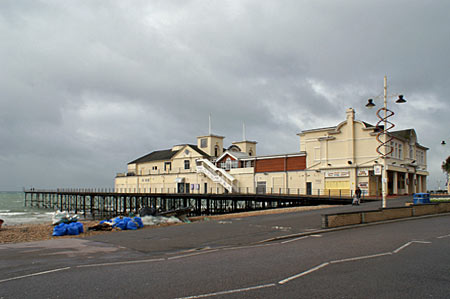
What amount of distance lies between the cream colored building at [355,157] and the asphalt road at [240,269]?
28685 mm

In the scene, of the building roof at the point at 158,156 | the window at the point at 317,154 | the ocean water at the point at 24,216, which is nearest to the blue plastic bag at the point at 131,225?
the ocean water at the point at 24,216

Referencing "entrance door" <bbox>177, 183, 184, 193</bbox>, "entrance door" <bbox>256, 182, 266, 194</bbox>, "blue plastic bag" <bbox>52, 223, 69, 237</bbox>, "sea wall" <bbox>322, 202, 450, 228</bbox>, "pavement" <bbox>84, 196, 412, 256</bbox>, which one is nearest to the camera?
"pavement" <bbox>84, 196, 412, 256</bbox>

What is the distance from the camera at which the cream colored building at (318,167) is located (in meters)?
39.9

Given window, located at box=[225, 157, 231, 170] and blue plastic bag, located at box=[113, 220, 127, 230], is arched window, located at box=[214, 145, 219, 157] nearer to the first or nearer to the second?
window, located at box=[225, 157, 231, 170]

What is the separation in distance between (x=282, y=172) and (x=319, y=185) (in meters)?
5.30

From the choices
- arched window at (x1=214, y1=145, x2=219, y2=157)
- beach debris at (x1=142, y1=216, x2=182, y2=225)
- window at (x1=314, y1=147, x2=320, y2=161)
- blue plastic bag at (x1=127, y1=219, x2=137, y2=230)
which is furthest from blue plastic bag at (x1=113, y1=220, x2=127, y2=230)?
arched window at (x1=214, y1=145, x2=219, y2=157)

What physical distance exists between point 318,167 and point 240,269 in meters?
36.7

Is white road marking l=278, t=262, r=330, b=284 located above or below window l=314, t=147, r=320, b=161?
below

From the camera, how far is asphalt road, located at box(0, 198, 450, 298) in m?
6.00

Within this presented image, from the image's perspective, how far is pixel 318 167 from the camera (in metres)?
42.8

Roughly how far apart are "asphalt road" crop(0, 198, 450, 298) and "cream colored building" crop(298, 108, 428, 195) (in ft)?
94.1

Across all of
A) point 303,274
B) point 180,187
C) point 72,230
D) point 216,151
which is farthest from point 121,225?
point 216,151

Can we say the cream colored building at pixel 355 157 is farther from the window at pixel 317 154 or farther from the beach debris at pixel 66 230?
the beach debris at pixel 66 230

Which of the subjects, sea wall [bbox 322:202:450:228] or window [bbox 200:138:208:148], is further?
window [bbox 200:138:208:148]
